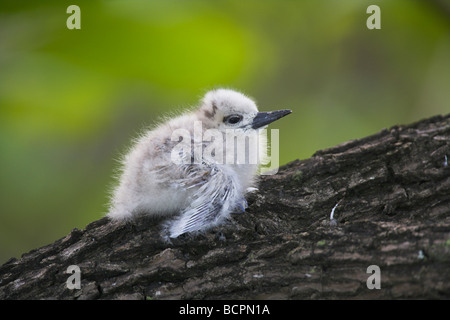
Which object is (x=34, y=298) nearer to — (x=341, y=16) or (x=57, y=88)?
(x=57, y=88)

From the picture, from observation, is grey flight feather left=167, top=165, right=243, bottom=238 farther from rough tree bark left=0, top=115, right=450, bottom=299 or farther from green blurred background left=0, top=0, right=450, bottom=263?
green blurred background left=0, top=0, right=450, bottom=263

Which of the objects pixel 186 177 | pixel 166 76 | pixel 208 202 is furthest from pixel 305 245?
pixel 166 76

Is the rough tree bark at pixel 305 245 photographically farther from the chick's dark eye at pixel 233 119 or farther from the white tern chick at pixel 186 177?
the chick's dark eye at pixel 233 119

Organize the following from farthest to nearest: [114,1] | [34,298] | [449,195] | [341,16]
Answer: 1. [341,16]
2. [114,1]
3. [449,195]
4. [34,298]

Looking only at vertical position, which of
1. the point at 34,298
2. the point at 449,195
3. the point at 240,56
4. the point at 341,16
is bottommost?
the point at 34,298

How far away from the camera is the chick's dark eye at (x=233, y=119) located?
2.89 metres

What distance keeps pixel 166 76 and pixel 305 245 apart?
1.78 m

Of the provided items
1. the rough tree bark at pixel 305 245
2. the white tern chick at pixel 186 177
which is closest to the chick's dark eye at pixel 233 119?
the white tern chick at pixel 186 177

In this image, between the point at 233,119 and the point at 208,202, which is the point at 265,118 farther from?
the point at 208,202

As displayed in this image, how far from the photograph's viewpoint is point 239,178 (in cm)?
260

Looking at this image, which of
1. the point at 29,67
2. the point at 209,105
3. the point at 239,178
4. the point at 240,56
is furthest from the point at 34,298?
the point at 240,56

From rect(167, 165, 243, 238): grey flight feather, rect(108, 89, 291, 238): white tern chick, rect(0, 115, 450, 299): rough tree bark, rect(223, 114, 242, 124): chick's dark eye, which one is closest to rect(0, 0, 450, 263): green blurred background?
rect(223, 114, 242, 124): chick's dark eye

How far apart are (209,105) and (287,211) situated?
2.76 ft

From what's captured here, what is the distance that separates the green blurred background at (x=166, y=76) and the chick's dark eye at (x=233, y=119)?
413 mm
